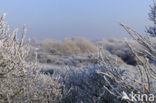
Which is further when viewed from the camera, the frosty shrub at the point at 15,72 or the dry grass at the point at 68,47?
the dry grass at the point at 68,47

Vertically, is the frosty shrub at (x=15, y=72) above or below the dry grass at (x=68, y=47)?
above

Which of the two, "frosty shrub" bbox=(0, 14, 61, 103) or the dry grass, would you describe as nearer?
"frosty shrub" bbox=(0, 14, 61, 103)

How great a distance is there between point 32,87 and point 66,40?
85.6 feet

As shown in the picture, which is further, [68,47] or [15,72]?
[68,47]

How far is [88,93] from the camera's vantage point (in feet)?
16.7

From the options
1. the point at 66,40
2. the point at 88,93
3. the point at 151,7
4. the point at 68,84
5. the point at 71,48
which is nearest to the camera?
the point at 88,93

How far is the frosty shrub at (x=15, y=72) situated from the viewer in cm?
350

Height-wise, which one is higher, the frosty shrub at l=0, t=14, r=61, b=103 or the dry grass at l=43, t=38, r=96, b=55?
the frosty shrub at l=0, t=14, r=61, b=103

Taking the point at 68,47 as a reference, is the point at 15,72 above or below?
above

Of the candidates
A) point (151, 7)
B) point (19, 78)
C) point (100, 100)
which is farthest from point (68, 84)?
point (151, 7)

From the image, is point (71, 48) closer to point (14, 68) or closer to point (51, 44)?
point (51, 44)

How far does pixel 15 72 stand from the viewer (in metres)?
3.57

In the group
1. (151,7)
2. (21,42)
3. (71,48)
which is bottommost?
(71,48)

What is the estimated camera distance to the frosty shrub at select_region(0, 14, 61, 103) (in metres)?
3.50
